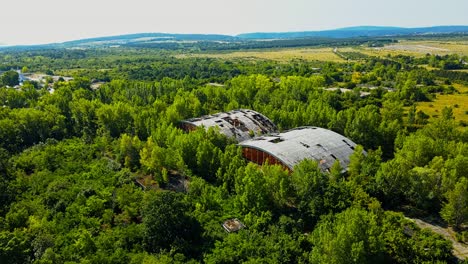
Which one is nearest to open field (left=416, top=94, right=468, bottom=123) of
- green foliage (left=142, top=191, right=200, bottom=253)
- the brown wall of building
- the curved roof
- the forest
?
the forest

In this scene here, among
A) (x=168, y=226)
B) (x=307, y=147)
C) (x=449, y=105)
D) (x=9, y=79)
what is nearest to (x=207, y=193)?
(x=168, y=226)

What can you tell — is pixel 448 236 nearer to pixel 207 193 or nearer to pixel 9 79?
pixel 207 193

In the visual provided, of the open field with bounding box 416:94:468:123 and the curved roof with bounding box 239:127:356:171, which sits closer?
the curved roof with bounding box 239:127:356:171

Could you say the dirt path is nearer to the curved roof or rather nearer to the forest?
the forest

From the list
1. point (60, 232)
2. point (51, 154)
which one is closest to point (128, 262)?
point (60, 232)

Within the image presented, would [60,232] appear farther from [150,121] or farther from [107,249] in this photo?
[150,121]

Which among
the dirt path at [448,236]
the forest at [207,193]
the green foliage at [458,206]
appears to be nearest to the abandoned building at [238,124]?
the forest at [207,193]
